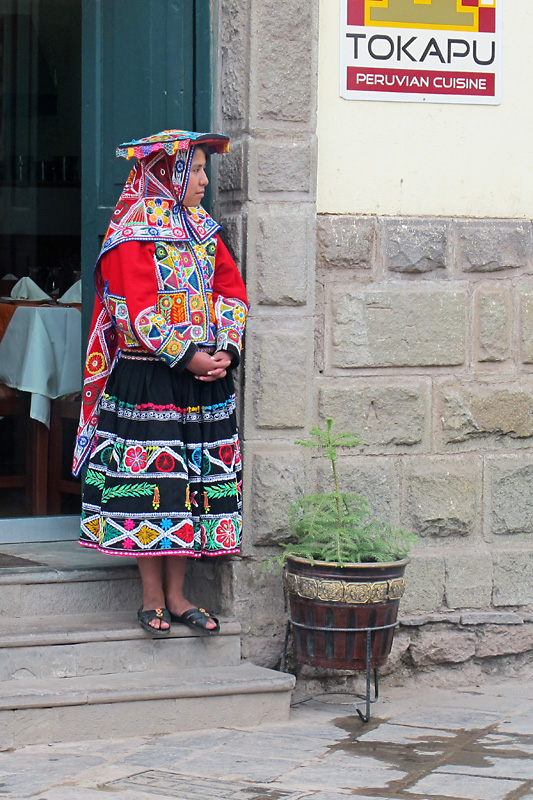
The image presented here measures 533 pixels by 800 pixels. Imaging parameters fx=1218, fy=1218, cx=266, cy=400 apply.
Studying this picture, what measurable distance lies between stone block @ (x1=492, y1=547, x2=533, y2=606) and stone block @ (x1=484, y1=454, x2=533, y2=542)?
0.24 ft

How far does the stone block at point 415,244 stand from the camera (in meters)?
5.05

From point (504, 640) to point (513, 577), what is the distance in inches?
10.7

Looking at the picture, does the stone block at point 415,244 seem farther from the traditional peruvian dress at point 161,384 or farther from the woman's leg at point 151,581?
the woman's leg at point 151,581

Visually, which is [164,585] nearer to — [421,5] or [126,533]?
[126,533]

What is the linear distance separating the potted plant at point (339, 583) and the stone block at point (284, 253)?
569mm

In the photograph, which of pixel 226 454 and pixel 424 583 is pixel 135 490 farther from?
pixel 424 583

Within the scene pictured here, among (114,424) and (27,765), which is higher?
(114,424)

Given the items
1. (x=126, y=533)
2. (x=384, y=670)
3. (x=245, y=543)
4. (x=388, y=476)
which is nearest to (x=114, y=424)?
(x=126, y=533)

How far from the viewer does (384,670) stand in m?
5.09

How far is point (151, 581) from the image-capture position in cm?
467

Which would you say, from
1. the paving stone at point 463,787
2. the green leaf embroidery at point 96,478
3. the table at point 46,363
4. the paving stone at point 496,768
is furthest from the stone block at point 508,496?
the table at point 46,363

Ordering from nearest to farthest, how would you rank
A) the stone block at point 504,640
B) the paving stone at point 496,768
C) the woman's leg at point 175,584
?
the paving stone at point 496,768
the woman's leg at point 175,584
the stone block at point 504,640

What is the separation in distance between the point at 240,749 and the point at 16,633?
3.08ft

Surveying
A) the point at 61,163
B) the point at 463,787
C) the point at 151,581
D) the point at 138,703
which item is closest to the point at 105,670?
the point at 138,703
